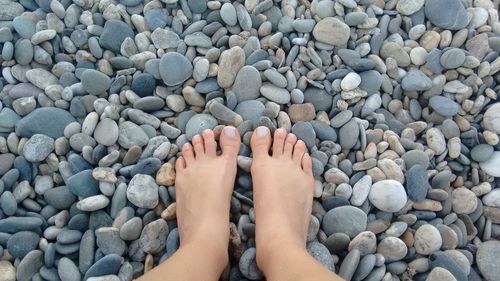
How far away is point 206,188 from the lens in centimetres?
140

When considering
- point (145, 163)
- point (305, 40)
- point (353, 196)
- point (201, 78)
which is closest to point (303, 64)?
point (305, 40)

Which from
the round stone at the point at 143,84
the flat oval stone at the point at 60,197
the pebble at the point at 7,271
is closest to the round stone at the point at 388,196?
the round stone at the point at 143,84

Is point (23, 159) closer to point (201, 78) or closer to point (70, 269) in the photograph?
point (70, 269)

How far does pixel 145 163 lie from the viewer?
1.35 metres

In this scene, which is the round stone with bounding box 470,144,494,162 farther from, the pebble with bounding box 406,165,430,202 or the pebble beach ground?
the pebble with bounding box 406,165,430,202

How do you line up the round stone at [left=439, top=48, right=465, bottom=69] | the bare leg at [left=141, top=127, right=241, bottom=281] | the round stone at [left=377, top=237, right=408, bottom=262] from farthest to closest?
the round stone at [left=439, top=48, right=465, bottom=69] < the round stone at [left=377, top=237, right=408, bottom=262] < the bare leg at [left=141, top=127, right=241, bottom=281]

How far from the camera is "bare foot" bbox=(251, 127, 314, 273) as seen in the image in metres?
1.27

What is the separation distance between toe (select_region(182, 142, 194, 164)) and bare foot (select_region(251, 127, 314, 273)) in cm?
19

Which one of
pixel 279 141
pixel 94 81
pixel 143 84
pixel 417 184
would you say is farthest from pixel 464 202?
pixel 94 81

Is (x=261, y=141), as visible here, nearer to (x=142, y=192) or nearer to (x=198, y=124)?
(x=198, y=124)

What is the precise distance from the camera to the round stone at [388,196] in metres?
1.32

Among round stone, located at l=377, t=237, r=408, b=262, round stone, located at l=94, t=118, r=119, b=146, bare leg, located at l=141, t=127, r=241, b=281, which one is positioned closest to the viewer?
bare leg, located at l=141, t=127, r=241, b=281

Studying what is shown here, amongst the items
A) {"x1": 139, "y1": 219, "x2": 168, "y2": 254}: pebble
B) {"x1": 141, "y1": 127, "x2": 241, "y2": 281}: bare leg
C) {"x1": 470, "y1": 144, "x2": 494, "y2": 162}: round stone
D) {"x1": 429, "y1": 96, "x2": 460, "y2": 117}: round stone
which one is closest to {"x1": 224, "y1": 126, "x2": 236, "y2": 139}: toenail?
{"x1": 141, "y1": 127, "x2": 241, "y2": 281}: bare leg

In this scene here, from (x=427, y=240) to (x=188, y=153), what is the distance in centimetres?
75
